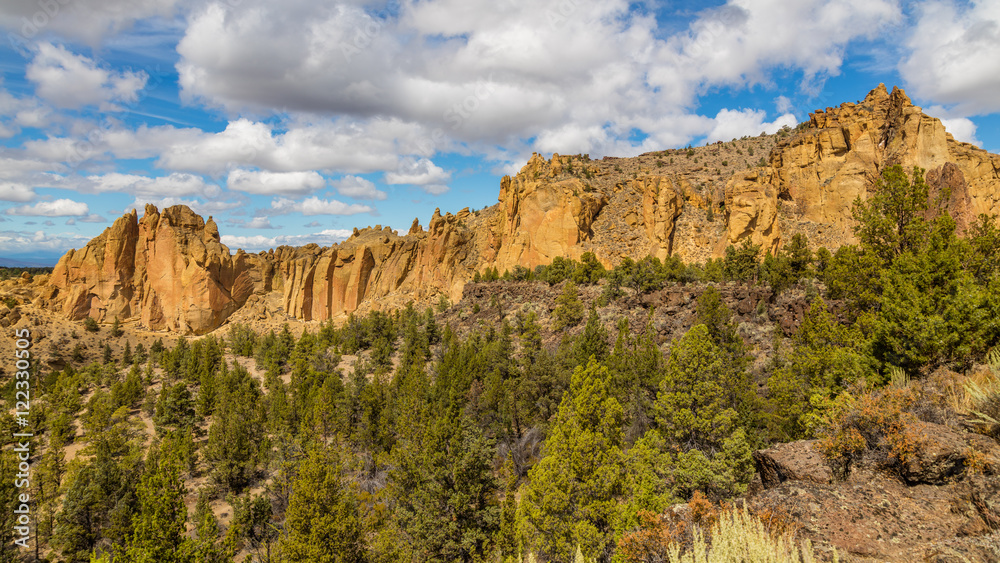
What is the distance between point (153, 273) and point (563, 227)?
66950 millimetres

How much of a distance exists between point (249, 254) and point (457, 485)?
80.2 m

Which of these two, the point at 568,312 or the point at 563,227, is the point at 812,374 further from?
the point at 563,227

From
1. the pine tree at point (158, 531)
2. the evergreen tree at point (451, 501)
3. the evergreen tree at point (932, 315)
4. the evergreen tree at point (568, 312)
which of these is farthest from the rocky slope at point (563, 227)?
the pine tree at point (158, 531)

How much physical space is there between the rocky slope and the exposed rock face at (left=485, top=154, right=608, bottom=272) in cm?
19

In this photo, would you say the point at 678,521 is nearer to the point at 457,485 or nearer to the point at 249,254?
the point at 457,485

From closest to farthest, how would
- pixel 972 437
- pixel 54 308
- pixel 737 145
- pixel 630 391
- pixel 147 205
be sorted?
pixel 972 437 → pixel 630 391 → pixel 54 308 → pixel 147 205 → pixel 737 145

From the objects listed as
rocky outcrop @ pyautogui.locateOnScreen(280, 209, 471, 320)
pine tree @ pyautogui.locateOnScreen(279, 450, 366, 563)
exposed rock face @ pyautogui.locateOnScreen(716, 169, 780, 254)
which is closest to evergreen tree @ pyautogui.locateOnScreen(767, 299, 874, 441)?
pine tree @ pyautogui.locateOnScreen(279, 450, 366, 563)

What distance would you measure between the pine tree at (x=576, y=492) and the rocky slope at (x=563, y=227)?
44.4m

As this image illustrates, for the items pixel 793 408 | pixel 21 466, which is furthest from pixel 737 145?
pixel 21 466

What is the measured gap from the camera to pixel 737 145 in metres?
82.9

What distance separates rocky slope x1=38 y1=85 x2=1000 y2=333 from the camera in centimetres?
5144

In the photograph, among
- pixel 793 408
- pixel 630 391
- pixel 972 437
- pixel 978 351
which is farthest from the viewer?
pixel 630 391

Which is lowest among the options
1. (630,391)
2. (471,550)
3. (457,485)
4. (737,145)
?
(471,550)

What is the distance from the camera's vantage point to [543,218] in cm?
6206
